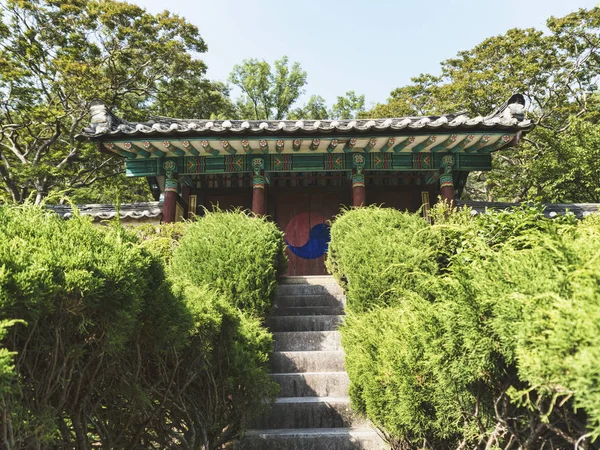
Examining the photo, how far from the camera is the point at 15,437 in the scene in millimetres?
1760

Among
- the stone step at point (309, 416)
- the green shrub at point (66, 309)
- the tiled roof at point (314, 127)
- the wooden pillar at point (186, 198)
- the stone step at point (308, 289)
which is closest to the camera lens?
the green shrub at point (66, 309)

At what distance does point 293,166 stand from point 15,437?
7.96 metres

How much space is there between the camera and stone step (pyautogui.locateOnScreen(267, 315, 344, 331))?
19.6 feet

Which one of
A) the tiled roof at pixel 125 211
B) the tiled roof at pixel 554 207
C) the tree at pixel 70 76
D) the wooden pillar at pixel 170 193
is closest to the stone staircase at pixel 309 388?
the wooden pillar at pixel 170 193

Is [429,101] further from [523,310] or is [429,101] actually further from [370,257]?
[523,310]

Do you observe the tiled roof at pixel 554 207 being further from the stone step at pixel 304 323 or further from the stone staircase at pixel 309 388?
the stone step at pixel 304 323

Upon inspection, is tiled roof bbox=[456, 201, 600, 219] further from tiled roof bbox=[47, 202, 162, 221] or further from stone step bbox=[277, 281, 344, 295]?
tiled roof bbox=[47, 202, 162, 221]

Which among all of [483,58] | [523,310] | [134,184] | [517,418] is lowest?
[517,418]

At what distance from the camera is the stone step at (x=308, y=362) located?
201 inches

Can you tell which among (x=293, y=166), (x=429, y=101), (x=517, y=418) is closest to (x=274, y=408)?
(x=517, y=418)

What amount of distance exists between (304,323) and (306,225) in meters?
4.67

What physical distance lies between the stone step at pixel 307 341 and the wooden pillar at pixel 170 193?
463 centimetres

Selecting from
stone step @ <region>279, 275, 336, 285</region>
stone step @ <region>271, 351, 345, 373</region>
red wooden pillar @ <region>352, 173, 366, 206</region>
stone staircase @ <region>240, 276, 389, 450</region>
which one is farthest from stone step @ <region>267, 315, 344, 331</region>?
red wooden pillar @ <region>352, 173, 366, 206</region>

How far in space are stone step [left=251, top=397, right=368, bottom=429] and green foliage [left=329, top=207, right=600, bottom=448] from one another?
2.59ft
